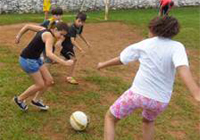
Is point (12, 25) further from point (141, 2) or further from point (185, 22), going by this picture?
point (141, 2)

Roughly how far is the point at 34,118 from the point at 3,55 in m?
3.95

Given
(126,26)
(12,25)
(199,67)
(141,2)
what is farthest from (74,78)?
(141,2)

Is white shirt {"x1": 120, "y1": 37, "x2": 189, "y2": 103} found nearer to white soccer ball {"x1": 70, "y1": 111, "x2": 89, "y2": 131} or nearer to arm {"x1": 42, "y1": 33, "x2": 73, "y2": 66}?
arm {"x1": 42, "y1": 33, "x2": 73, "y2": 66}

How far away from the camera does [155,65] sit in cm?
394

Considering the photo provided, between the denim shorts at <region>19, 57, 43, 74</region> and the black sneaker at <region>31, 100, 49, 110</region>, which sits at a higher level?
the denim shorts at <region>19, 57, 43, 74</region>

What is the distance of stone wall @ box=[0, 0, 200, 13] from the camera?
1938cm

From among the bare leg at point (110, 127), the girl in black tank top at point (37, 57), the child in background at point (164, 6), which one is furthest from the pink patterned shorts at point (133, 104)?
the child in background at point (164, 6)

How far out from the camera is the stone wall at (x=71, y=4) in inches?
763

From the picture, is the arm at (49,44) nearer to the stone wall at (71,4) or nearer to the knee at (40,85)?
the knee at (40,85)

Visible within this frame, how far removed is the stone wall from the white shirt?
16328 mm

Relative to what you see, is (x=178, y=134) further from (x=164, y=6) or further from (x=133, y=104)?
(x=164, y=6)

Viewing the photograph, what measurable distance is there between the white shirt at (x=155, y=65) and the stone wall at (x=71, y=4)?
16.3 m

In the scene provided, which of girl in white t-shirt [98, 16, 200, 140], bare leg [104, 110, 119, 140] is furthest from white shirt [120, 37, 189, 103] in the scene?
bare leg [104, 110, 119, 140]

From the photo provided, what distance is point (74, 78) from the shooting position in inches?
317
